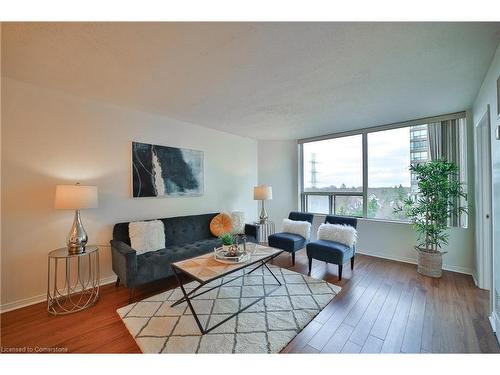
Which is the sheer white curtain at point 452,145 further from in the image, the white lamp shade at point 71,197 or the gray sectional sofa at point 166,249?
the white lamp shade at point 71,197

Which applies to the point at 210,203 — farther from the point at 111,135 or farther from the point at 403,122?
the point at 403,122

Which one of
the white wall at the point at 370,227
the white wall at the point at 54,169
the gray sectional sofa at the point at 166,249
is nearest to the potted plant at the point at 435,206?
the white wall at the point at 370,227

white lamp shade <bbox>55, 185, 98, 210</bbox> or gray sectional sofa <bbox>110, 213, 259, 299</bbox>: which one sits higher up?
white lamp shade <bbox>55, 185, 98, 210</bbox>

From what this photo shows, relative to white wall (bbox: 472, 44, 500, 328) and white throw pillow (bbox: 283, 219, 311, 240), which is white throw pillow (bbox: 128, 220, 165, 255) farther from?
white wall (bbox: 472, 44, 500, 328)

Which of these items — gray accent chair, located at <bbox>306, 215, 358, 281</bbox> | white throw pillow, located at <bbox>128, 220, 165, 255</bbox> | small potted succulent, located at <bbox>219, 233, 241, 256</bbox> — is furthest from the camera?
gray accent chair, located at <bbox>306, 215, 358, 281</bbox>

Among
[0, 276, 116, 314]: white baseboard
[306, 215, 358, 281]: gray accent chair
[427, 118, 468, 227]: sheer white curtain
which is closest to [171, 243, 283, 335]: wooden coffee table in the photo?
[306, 215, 358, 281]: gray accent chair

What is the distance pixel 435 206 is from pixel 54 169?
501 cm

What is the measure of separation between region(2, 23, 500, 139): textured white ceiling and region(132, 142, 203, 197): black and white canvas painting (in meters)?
0.66

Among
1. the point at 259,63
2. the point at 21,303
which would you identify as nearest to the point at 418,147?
the point at 259,63

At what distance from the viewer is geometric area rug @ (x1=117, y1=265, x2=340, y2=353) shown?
5.25ft

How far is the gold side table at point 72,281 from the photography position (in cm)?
215

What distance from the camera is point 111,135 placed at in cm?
279

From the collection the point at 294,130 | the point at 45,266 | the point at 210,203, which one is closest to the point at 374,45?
the point at 294,130

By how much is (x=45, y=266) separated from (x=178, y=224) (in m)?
1.55
